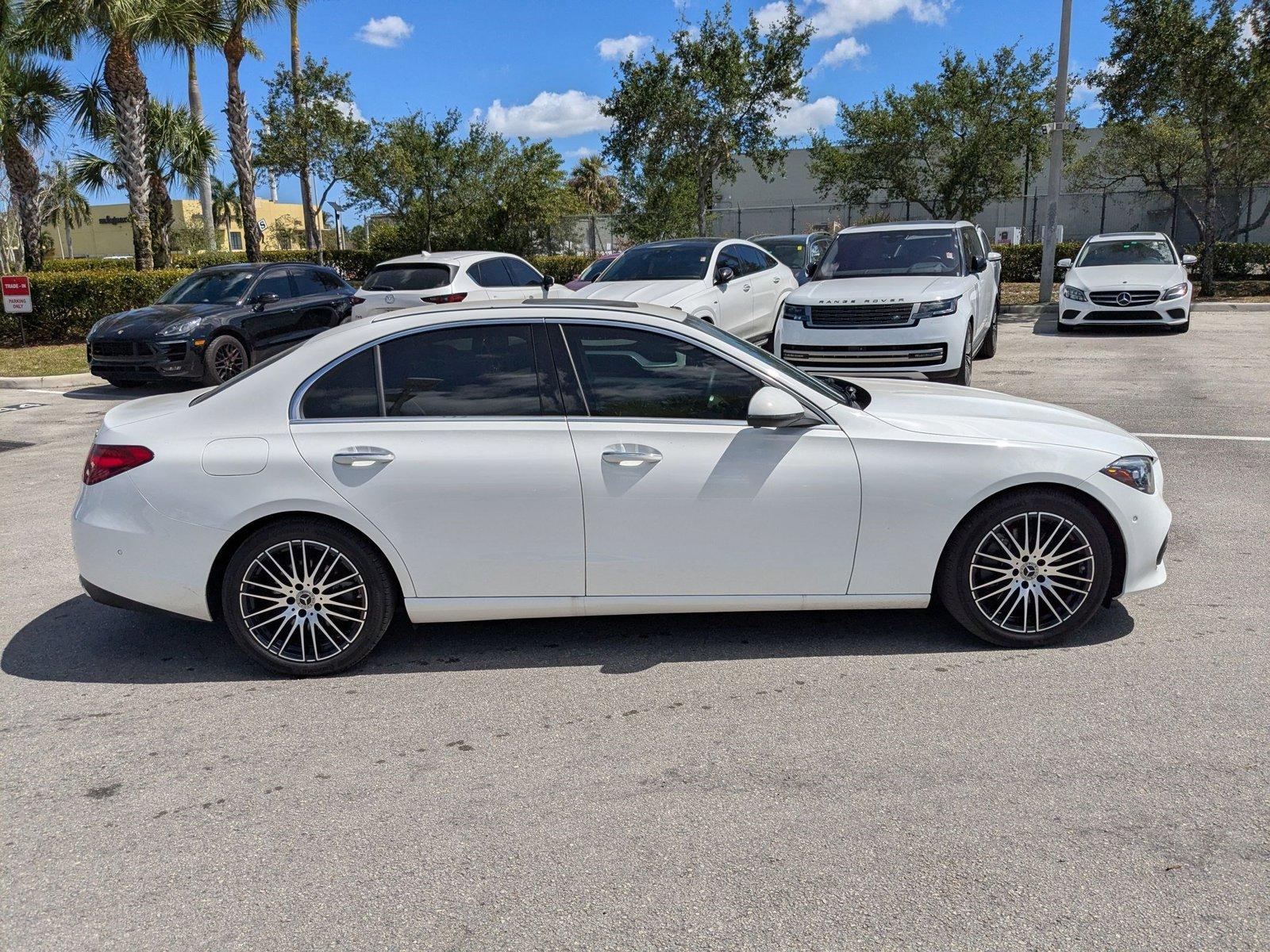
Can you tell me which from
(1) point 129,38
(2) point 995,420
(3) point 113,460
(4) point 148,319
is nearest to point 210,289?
(4) point 148,319

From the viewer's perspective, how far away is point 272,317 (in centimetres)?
1438

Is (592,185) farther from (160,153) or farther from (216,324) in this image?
(216,324)

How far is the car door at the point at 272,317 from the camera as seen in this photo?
14156 mm

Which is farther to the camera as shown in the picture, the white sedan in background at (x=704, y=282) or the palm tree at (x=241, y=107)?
the palm tree at (x=241, y=107)

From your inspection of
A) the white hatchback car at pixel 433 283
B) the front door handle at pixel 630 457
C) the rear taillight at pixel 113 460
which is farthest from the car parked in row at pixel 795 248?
the rear taillight at pixel 113 460

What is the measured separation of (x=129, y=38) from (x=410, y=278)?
10.5 m

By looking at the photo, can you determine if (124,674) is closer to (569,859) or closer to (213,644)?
(213,644)

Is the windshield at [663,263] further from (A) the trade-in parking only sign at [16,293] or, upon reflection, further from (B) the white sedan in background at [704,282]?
(A) the trade-in parking only sign at [16,293]

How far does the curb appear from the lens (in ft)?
49.0

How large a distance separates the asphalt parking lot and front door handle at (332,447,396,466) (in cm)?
95

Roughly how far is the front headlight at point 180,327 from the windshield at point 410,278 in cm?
228

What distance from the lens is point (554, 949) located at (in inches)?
105

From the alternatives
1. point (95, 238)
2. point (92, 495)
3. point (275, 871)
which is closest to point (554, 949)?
point (275, 871)

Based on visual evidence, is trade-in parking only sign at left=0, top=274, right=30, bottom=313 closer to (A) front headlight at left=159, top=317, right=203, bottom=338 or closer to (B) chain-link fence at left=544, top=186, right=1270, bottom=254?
(A) front headlight at left=159, top=317, right=203, bottom=338
